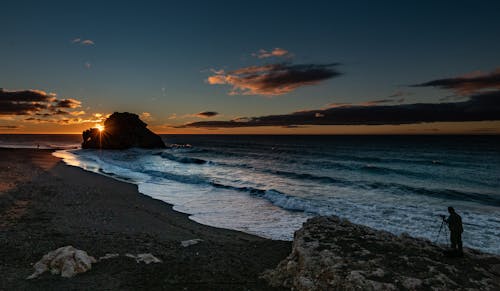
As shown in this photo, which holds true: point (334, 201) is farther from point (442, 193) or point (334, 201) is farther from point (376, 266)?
point (376, 266)

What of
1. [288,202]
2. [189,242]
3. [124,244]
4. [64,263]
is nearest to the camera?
[64,263]

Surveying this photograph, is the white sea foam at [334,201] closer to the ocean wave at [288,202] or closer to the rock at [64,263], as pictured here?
the ocean wave at [288,202]

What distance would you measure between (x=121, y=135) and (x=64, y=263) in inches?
3250

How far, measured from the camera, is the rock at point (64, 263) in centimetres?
867

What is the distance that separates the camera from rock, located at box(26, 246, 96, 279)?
8672 mm

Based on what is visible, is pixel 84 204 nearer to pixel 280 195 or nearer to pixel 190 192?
pixel 190 192

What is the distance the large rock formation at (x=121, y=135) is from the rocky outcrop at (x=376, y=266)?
82.8 m

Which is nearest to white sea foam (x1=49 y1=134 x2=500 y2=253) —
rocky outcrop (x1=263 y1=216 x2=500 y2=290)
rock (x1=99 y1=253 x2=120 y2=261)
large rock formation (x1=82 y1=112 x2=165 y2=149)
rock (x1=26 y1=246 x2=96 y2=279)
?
rocky outcrop (x1=263 y1=216 x2=500 y2=290)

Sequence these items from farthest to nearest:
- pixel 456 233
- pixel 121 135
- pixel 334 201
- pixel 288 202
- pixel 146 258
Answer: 1. pixel 121 135
2. pixel 334 201
3. pixel 288 202
4. pixel 146 258
5. pixel 456 233

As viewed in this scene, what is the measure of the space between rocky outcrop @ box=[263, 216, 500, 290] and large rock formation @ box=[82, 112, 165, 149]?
272ft

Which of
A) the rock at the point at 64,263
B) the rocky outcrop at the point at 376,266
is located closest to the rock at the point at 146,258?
the rock at the point at 64,263

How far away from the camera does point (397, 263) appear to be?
8227 mm

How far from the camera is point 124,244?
11664 millimetres

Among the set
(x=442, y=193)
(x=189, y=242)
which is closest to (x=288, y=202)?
(x=189, y=242)
